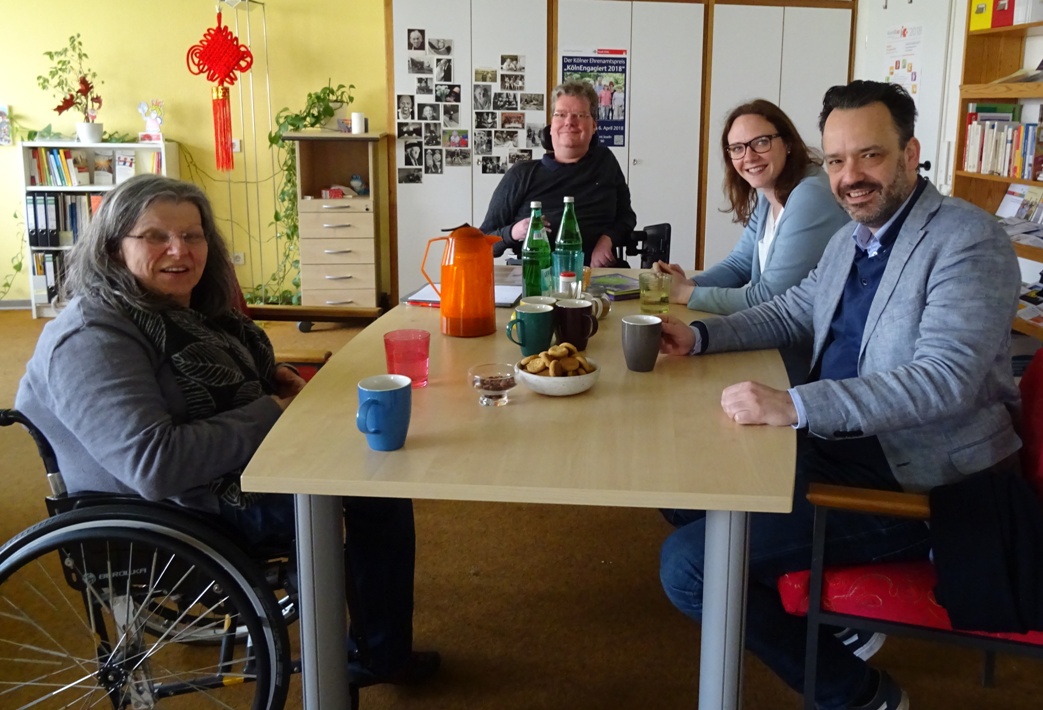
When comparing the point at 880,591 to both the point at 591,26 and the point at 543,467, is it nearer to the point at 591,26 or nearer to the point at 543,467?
the point at 543,467

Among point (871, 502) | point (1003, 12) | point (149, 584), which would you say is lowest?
point (149, 584)

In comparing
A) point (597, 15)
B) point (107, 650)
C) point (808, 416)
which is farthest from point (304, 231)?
point (808, 416)

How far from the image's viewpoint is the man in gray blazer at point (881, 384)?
143 cm

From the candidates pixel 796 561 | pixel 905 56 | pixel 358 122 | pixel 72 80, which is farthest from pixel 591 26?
pixel 796 561

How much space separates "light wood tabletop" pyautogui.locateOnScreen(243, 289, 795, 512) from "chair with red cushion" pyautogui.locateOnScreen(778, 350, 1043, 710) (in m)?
0.16

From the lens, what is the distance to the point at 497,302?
2.33 metres

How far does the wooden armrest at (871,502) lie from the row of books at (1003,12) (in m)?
3.05

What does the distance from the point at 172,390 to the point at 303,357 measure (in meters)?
0.51

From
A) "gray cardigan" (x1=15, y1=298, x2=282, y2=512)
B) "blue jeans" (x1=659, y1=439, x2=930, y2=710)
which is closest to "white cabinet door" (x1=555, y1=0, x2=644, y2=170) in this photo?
"blue jeans" (x1=659, y1=439, x2=930, y2=710)

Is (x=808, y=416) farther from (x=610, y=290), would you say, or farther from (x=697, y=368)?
(x=610, y=290)

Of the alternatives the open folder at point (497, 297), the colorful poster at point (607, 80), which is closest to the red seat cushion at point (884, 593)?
the open folder at point (497, 297)

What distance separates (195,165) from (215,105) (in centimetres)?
44

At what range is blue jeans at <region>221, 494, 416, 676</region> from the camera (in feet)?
5.80

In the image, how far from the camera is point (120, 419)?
140 cm
